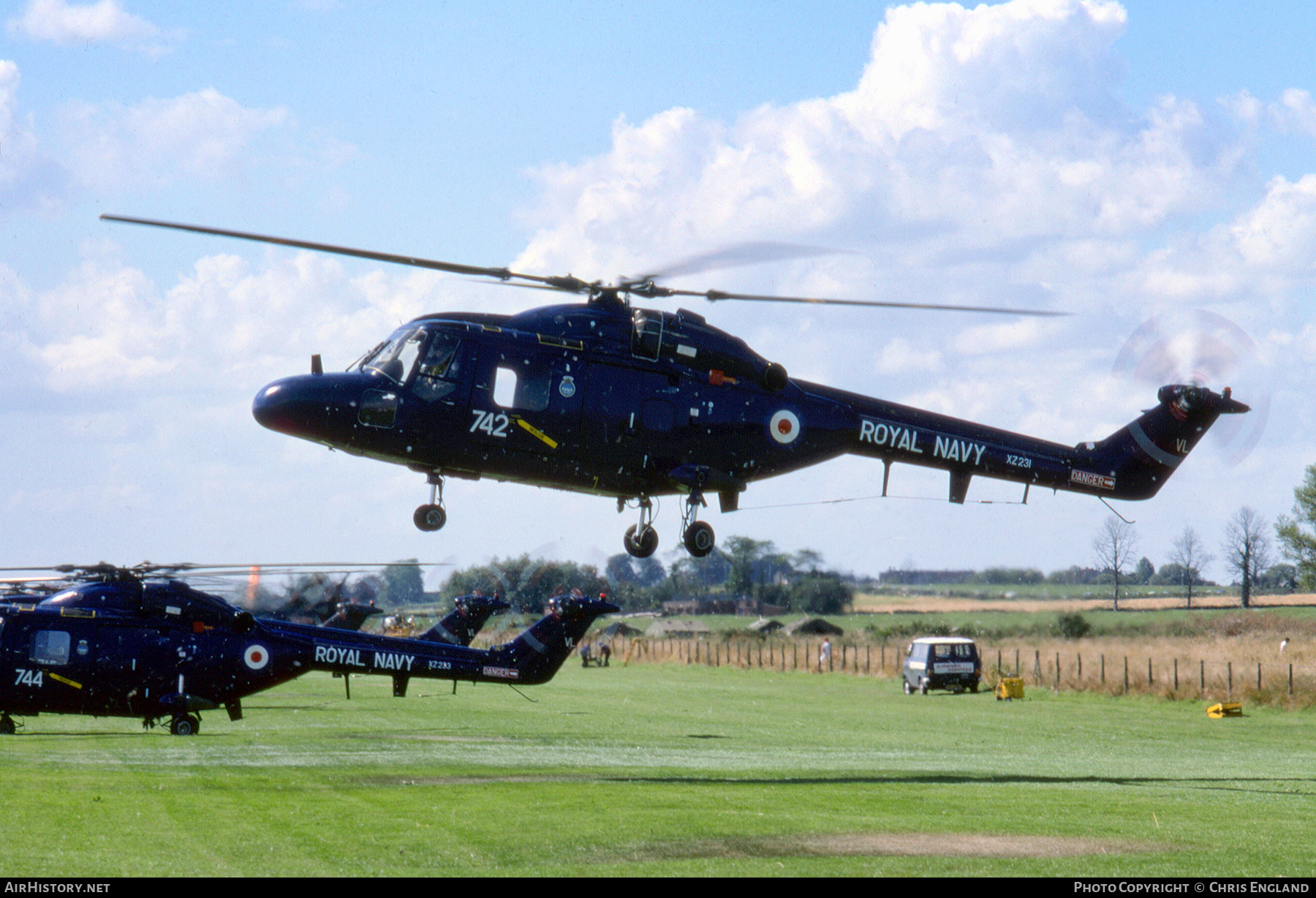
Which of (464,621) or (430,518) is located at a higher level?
(430,518)

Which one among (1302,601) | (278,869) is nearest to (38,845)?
(278,869)

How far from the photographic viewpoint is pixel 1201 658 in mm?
53906

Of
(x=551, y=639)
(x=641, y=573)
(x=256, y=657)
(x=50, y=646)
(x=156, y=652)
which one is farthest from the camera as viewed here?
(x=641, y=573)

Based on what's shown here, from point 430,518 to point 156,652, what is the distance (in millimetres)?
11877

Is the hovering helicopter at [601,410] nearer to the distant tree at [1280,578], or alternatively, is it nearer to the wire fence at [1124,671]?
the wire fence at [1124,671]

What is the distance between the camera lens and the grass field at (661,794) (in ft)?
60.8

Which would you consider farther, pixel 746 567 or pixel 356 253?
pixel 746 567

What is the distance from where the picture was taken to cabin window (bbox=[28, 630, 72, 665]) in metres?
27.7

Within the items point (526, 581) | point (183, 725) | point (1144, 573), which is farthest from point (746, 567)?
point (183, 725)

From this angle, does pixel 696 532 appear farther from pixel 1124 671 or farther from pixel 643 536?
pixel 1124 671

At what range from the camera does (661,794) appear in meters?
25.8

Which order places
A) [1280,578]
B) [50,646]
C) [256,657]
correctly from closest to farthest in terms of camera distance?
[50,646] → [256,657] → [1280,578]

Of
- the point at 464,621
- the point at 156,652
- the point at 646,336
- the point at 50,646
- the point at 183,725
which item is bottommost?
the point at 183,725

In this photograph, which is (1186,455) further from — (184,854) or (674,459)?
(184,854)
